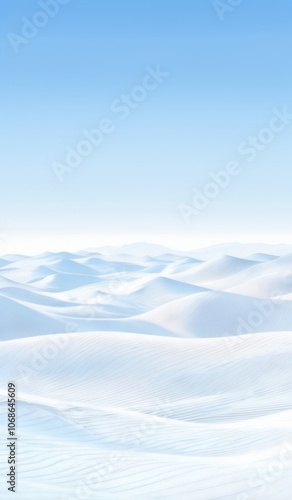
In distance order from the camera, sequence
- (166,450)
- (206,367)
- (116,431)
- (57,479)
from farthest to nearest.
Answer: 1. (206,367)
2. (116,431)
3. (166,450)
4. (57,479)

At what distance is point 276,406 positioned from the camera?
11.9 meters

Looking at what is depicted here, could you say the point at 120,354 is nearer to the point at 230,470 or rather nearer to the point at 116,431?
the point at 116,431

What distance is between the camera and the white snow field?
6734mm

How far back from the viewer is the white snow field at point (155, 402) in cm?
673

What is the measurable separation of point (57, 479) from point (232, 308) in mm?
24964

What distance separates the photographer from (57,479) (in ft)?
22.0

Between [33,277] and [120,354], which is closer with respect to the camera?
[120,354]

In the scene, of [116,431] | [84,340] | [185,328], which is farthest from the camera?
[185,328]

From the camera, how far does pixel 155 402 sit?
1359 cm

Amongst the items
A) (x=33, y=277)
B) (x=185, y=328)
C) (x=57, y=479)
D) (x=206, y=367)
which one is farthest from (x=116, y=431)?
(x=33, y=277)

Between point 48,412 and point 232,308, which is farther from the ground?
point 232,308

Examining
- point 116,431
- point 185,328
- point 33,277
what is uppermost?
point 33,277

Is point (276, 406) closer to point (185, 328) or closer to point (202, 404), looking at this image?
point (202, 404)

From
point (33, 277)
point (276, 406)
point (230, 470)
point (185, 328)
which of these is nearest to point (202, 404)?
point (276, 406)
